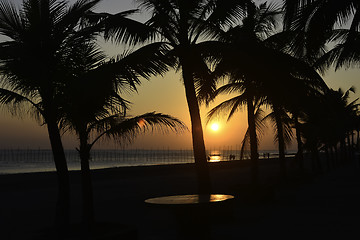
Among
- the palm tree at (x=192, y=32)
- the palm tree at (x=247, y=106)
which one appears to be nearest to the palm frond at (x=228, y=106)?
the palm tree at (x=247, y=106)

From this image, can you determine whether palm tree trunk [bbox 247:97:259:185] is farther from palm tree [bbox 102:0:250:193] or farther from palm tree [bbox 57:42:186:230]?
palm tree [bbox 57:42:186:230]

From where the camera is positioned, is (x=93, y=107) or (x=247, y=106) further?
(x=247, y=106)

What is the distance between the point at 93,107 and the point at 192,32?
16.0 ft

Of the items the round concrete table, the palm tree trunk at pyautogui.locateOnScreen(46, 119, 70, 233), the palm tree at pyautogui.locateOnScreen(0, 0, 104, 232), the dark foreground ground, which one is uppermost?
the palm tree at pyautogui.locateOnScreen(0, 0, 104, 232)

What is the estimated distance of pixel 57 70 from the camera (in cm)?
798

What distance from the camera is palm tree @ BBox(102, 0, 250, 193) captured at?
35.6 ft

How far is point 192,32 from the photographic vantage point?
1195 centimetres

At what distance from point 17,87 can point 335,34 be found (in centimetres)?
1380

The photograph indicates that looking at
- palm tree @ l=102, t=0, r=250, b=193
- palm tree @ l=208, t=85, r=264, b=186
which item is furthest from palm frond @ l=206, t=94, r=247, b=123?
palm tree @ l=102, t=0, r=250, b=193

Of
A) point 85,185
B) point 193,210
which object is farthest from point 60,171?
point 193,210

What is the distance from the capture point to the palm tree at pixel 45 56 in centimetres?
754

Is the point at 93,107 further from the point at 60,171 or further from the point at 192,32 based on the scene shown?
the point at 192,32

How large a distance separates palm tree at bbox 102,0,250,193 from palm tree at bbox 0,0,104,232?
9.65 ft

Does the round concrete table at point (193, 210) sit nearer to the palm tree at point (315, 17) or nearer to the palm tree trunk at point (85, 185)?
the palm tree trunk at point (85, 185)
